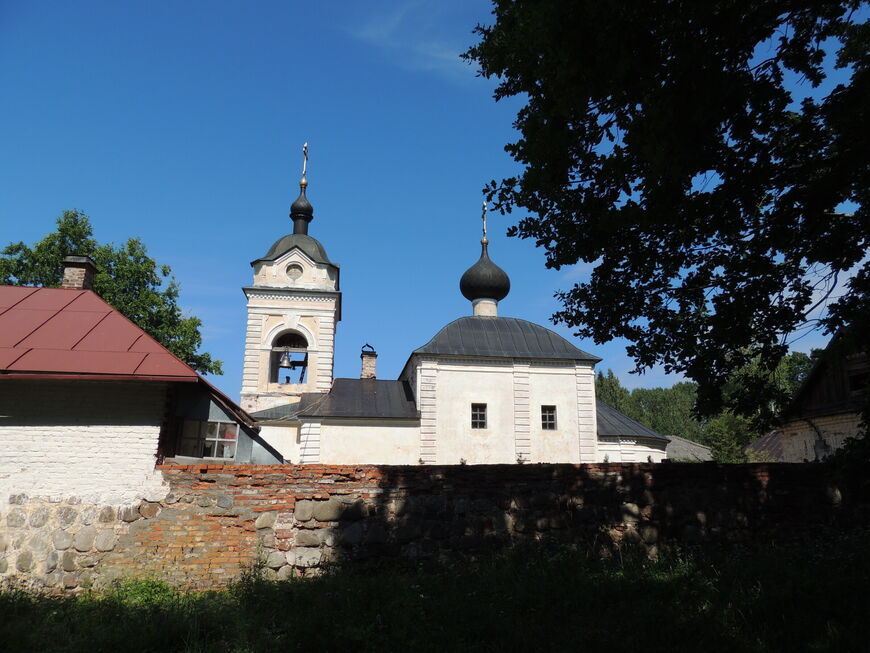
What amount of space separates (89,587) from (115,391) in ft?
8.48

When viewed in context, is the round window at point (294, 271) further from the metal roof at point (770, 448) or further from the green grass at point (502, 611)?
the metal roof at point (770, 448)

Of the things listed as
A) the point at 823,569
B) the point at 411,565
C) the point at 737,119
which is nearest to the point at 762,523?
the point at 823,569

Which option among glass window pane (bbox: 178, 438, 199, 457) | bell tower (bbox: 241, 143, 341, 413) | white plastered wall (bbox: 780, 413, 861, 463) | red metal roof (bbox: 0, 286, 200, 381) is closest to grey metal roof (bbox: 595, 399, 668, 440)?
white plastered wall (bbox: 780, 413, 861, 463)

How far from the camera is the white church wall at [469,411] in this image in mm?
20016

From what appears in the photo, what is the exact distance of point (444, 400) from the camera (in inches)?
800

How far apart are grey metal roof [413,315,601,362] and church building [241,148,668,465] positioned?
0.13 feet

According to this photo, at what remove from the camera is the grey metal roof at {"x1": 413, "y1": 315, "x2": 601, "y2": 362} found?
826 inches

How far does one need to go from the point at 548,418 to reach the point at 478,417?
2.47m

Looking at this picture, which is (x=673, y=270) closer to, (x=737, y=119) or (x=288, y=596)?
(x=737, y=119)

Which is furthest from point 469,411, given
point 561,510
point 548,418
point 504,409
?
point 561,510

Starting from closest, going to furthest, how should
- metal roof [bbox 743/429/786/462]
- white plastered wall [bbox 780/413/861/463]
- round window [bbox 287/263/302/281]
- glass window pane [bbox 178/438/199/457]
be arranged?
glass window pane [bbox 178/438/199/457]
white plastered wall [bbox 780/413/861/463]
metal roof [bbox 743/429/786/462]
round window [bbox 287/263/302/281]

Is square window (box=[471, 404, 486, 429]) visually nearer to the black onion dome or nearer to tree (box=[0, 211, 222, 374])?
the black onion dome

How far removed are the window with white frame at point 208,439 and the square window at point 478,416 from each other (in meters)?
11.8

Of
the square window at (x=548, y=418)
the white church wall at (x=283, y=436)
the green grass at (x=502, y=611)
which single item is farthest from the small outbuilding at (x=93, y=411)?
the square window at (x=548, y=418)
